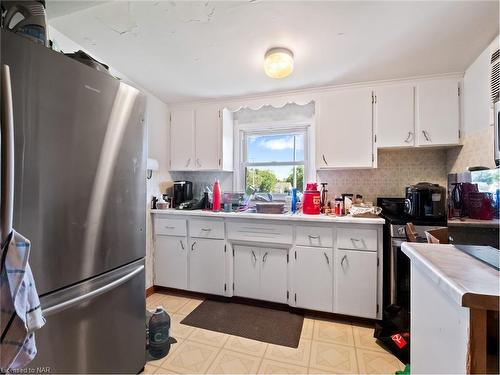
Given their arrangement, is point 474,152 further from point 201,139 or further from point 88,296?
point 88,296

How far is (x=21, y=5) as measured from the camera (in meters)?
1.07

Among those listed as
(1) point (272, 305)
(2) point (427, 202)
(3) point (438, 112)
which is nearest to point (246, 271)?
(1) point (272, 305)

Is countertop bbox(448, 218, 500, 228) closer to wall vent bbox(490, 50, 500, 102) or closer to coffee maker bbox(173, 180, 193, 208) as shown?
wall vent bbox(490, 50, 500, 102)

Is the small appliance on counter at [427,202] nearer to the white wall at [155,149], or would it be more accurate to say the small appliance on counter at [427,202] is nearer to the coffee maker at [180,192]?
the coffee maker at [180,192]

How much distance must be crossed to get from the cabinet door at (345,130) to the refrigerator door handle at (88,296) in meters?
1.87

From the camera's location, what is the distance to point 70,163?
100 cm

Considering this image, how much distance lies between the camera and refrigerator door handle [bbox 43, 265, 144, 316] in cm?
94

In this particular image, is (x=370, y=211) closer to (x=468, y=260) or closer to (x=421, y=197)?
(x=421, y=197)

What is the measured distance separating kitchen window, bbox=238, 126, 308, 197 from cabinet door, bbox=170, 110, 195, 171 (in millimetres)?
601

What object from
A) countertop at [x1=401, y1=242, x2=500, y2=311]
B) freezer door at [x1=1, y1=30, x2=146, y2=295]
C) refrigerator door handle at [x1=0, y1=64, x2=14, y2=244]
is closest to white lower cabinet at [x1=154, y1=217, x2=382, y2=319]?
freezer door at [x1=1, y1=30, x2=146, y2=295]

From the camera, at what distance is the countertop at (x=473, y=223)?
677 mm

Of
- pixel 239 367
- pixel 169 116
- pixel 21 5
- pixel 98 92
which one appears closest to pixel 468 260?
pixel 239 367

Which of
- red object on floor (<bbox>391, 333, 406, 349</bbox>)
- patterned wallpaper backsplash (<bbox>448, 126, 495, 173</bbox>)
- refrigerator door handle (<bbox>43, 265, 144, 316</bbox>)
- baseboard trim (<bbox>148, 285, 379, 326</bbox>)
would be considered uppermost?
patterned wallpaper backsplash (<bbox>448, 126, 495, 173</bbox>)

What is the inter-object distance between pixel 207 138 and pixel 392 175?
2006 mm
